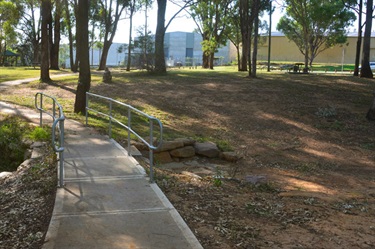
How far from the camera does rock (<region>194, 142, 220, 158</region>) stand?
38.7ft

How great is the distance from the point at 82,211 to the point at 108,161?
2.50 meters

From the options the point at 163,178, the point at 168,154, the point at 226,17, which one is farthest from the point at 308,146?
the point at 226,17

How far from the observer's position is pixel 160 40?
28.4 metres

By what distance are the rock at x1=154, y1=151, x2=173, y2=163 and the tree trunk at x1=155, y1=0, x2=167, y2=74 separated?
17.3 metres

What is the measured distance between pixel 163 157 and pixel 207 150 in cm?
128

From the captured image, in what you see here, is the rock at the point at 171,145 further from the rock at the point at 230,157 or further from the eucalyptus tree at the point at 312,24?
the eucalyptus tree at the point at 312,24

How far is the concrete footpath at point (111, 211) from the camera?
179 inches

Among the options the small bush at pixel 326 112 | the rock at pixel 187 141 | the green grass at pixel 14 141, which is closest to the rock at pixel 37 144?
the green grass at pixel 14 141

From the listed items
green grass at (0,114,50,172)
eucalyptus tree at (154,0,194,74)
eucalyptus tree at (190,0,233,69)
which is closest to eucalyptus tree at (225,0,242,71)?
eucalyptus tree at (190,0,233,69)

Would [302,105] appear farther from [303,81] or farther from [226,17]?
[226,17]

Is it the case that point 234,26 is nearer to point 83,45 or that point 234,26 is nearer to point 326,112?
point 326,112

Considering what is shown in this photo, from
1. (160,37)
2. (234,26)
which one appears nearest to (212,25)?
(234,26)

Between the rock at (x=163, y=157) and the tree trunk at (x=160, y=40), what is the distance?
1732cm

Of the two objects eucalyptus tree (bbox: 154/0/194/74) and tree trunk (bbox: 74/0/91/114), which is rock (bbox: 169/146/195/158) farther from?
eucalyptus tree (bbox: 154/0/194/74)
